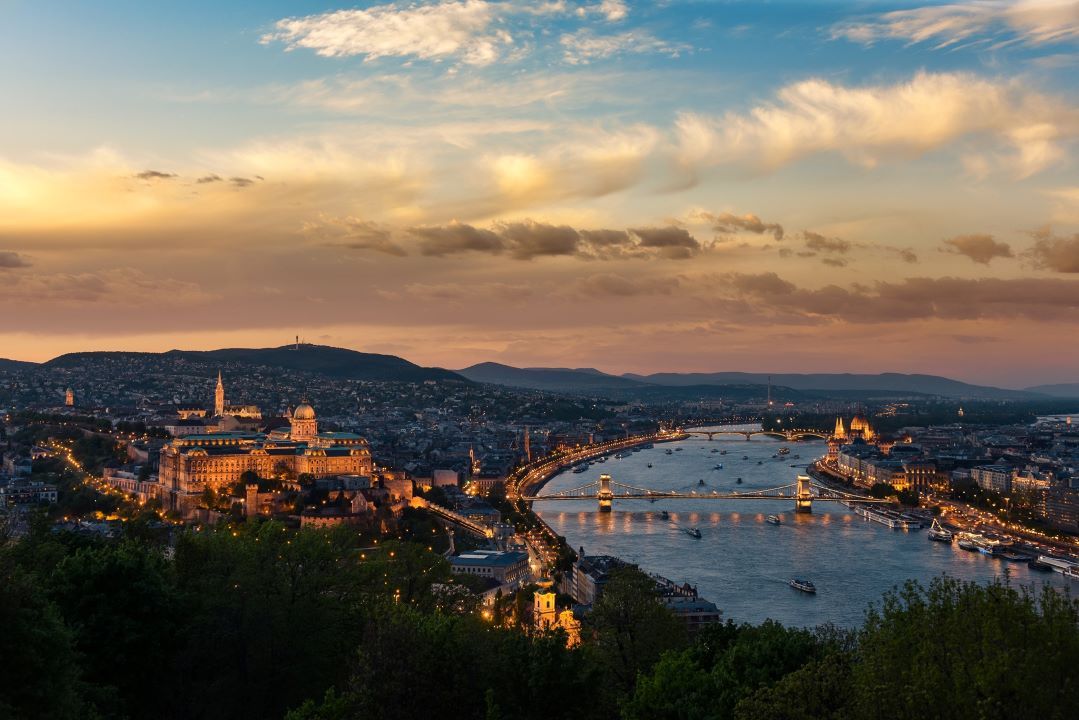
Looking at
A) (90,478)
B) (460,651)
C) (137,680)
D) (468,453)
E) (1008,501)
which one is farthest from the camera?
(468,453)

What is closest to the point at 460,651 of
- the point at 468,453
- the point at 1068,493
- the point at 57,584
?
the point at 57,584

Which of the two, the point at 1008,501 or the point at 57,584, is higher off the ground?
the point at 57,584

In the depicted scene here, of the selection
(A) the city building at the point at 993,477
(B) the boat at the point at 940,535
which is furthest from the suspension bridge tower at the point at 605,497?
(A) the city building at the point at 993,477

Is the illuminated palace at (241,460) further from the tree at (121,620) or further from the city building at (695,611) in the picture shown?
the tree at (121,620)

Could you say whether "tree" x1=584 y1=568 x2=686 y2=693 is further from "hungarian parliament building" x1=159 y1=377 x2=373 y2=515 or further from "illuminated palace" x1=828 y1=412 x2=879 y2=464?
"illuminated palace" x1=828 y1=412 x2=879 y2=464

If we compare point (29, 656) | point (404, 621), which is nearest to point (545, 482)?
point (404, 621)

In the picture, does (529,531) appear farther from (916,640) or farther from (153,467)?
(916,640)
